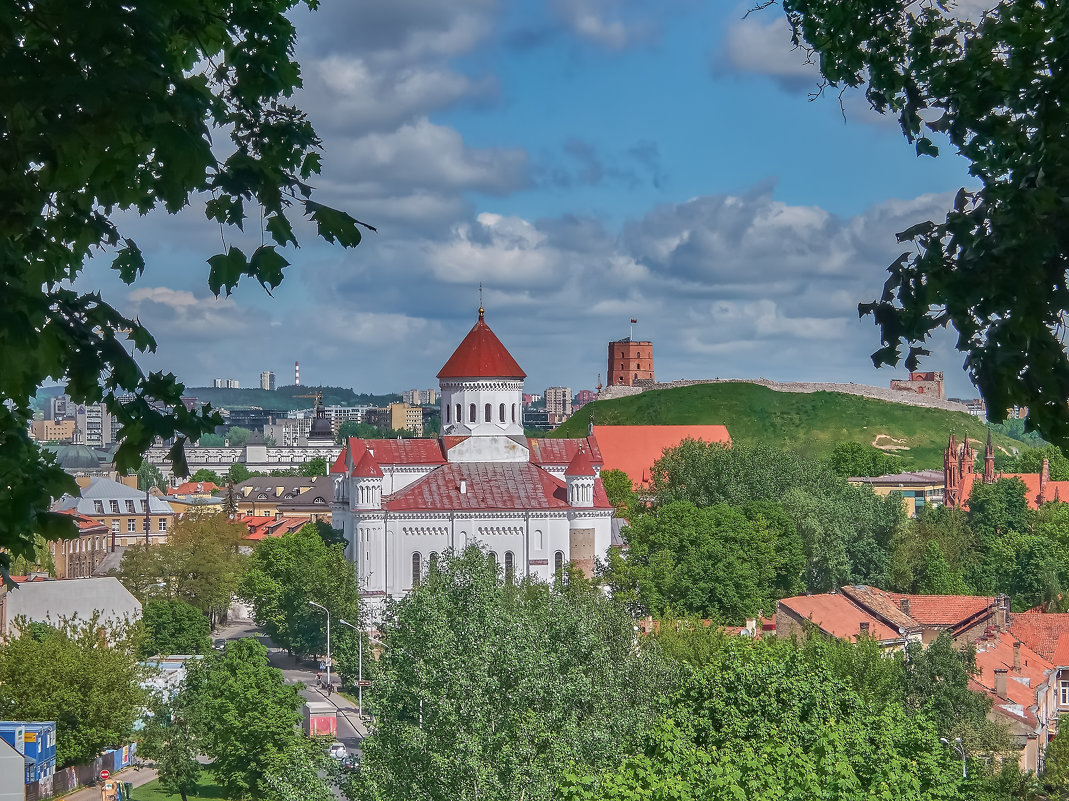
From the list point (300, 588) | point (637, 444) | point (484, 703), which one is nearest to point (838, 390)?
point (637, 444)

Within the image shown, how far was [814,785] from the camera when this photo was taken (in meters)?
21.3

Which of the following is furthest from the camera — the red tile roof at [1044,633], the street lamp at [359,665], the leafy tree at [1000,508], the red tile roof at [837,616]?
the leafy tree at [1000,508]

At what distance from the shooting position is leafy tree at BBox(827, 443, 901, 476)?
440 feet

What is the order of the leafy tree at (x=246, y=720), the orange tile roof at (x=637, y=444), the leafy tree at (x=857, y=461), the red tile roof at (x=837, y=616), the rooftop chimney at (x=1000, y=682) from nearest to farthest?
the leafy tree at (x=246, y=720) < the rooftop chimney at (x=1000, y=682) < the red tile roof at (x=837, y=616) < the orange tile roof at (x=637, y=444) < the leafy tree at (x=857, y=461)

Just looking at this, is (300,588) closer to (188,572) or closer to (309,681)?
(309,681)

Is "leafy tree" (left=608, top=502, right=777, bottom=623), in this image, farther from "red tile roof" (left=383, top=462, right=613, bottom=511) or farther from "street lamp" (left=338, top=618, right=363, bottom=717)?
"street lamp" (left=338, top=618, right=363, bottom=717)

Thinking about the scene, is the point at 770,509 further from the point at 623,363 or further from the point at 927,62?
the point at 623,363

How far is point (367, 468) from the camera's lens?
71125mm

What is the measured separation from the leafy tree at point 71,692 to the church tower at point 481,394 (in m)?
32.3

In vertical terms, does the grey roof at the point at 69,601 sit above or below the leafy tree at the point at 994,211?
below

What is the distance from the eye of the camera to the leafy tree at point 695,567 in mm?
62938

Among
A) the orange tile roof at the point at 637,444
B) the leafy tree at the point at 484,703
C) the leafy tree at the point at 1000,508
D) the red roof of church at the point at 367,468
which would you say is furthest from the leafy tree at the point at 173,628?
the leafy tree at the point at 1000,508

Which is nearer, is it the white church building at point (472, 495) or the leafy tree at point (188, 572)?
the white church building at point (472, 495)

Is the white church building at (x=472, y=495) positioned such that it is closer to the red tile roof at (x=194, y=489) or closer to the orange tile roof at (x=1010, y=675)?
the orange tile roof at (x=1010, y=675)
